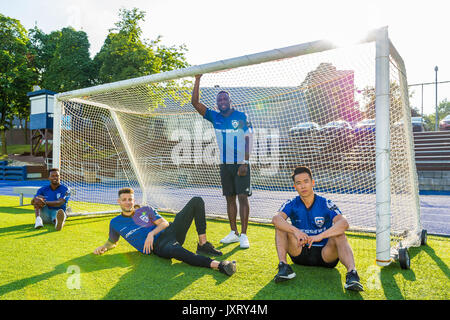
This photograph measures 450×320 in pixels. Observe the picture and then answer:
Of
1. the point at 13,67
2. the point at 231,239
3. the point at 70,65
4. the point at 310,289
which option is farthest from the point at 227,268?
the point at 13,67

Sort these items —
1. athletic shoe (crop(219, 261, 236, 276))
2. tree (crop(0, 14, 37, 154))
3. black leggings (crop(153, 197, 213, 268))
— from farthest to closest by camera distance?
tree (crop(0, 14, 37, 154)), black leggings (crop(153, 197, 213, 268)), athletic shoe (crop(219, 261, 236, 276))

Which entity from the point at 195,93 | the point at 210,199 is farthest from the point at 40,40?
the point at 195,93

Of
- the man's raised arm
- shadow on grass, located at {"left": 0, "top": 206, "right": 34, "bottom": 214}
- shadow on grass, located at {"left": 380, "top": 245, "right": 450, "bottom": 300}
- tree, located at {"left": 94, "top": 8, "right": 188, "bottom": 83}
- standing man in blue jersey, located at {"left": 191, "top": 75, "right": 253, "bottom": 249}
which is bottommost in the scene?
shadow on grass, located at {"left": 0, "top": 206, "right": 34, "bottom": 214}

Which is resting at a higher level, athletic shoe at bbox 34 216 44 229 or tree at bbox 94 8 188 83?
tree at bbox 94 8 188 83

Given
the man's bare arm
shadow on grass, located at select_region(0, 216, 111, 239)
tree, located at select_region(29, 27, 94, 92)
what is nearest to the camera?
the man's bare arm

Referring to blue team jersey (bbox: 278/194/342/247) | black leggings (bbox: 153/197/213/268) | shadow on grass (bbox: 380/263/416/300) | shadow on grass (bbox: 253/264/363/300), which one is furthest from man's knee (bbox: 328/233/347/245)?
black leggings (bbox: 153/197/213/268)

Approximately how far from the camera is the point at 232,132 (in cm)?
417

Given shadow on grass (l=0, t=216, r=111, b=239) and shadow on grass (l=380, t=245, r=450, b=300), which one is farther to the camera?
shadow on grass (l=0, t=216, r=111, b=239)

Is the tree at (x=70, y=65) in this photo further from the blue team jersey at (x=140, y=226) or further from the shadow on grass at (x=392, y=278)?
the shadow on grass at (x=392, y=278)

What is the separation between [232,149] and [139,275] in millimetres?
1900

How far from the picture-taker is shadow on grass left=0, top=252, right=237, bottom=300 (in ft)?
8.00

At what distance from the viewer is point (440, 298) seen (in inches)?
92.2

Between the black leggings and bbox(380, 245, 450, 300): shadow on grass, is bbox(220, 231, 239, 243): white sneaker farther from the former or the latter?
bbox(380, 245, 450, 300): shadow on grass

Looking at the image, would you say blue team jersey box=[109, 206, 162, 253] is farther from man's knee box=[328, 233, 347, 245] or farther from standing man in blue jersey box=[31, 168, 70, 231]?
standing man in blue jersey box=[31, 168, 70, 231]
